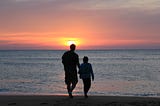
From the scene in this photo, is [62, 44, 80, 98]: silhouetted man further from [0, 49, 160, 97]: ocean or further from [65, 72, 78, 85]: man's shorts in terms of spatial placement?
[0, 49, 160, 97]: ocean

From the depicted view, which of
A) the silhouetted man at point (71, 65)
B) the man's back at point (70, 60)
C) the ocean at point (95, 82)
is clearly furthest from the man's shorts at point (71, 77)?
the ocean at point (95, 82)

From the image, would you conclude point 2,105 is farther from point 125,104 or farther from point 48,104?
point 125,104

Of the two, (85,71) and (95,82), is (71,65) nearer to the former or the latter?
(85,71)

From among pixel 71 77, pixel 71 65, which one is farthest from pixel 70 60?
pixel 71 77

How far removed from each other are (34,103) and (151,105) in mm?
3710

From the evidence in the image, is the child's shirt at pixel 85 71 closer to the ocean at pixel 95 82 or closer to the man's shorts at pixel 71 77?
the man's shorts at pixel 71 77

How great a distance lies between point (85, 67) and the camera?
10.7 meters

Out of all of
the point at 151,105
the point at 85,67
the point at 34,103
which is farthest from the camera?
the point at 85,67

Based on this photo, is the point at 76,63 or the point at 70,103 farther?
the point at 76,63

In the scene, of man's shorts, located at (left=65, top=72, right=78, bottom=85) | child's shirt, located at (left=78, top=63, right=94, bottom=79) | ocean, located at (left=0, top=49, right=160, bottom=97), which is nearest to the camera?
man's shorts, located at (left=65, top=72, right=78, bottom=85)

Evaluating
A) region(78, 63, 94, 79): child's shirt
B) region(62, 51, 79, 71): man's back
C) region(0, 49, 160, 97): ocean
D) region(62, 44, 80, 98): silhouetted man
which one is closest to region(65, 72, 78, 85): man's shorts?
region(62, 44, 80, 98): silhouetted man

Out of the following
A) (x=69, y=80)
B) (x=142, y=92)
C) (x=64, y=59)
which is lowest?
(x=142, y=92)

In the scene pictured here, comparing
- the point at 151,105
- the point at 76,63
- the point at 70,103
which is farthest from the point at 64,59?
the point at 151,105

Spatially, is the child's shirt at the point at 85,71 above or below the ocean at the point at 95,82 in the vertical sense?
above
